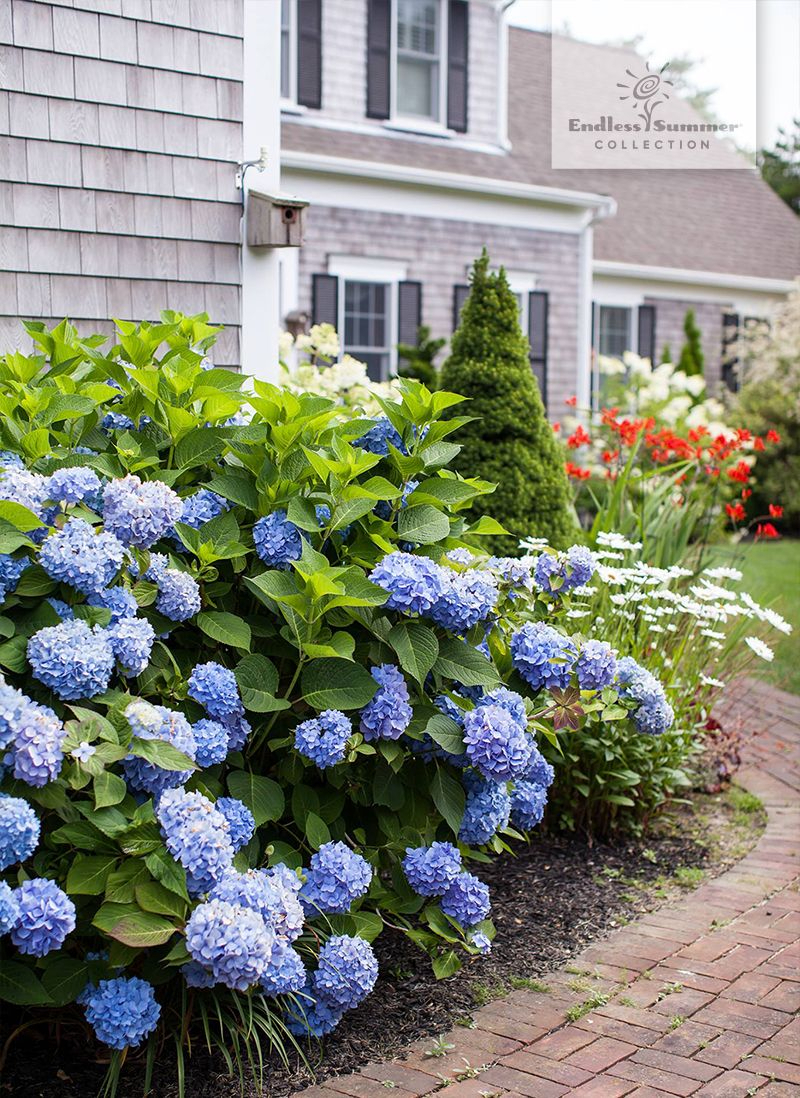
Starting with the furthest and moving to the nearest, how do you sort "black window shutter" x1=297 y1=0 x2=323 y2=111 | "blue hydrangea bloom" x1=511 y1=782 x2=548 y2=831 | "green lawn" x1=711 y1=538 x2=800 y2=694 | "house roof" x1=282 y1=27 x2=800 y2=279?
"house roof" x1=282 y1=27 x2=800 y2=279 < "black window shutter" x1=297 y1=0 x2=323 y2=111 < "green lawn" x1=711 y1=538 x2=800 y2=694 < "blue hydrangea bloom" x1=511 y1=782 x2=548 y2=831

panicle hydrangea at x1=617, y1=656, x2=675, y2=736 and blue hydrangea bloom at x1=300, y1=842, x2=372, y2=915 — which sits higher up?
panicle hydrangea at x1=617, y1=656, x2=675, y2=736

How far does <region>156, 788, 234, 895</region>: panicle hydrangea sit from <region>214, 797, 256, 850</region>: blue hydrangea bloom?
15 centimetres

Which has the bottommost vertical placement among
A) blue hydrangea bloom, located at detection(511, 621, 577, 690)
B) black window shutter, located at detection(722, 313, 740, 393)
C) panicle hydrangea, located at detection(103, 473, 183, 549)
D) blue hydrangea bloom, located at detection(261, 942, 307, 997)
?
blue hydrangea bloom, located at detection(261, 942, 307, 997)

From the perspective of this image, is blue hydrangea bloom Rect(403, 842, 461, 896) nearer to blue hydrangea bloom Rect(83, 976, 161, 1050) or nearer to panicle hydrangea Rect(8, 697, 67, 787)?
blue hydrangea bloom Rect(83, 976, 161, 1050)

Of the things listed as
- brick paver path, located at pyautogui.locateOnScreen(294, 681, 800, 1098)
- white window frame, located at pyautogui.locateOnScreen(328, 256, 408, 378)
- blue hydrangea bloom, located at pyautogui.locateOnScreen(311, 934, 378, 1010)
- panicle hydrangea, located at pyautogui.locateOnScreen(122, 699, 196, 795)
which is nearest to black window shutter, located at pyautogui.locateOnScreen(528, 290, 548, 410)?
white window frame, located at pyautogui.locateOnScreen(328, 256, 408, 378)

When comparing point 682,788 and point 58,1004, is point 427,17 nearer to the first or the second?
point 682,788

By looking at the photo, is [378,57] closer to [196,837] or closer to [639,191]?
[639,191]

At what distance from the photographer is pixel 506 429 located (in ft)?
17.6

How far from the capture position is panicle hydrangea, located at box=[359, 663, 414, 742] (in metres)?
2.48

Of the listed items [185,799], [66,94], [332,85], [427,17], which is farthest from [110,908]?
[427,17]

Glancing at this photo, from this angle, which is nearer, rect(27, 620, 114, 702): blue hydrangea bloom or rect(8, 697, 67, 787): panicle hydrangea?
rect(8, 697, 67, 787): panicle hydrangea

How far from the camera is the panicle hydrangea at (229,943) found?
6.64ft

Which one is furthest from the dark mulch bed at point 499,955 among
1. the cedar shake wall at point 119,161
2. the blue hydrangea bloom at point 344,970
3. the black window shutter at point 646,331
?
the black window shutter at point 646,331

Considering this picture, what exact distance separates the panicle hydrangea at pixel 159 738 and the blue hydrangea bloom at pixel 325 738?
0.26 metres
